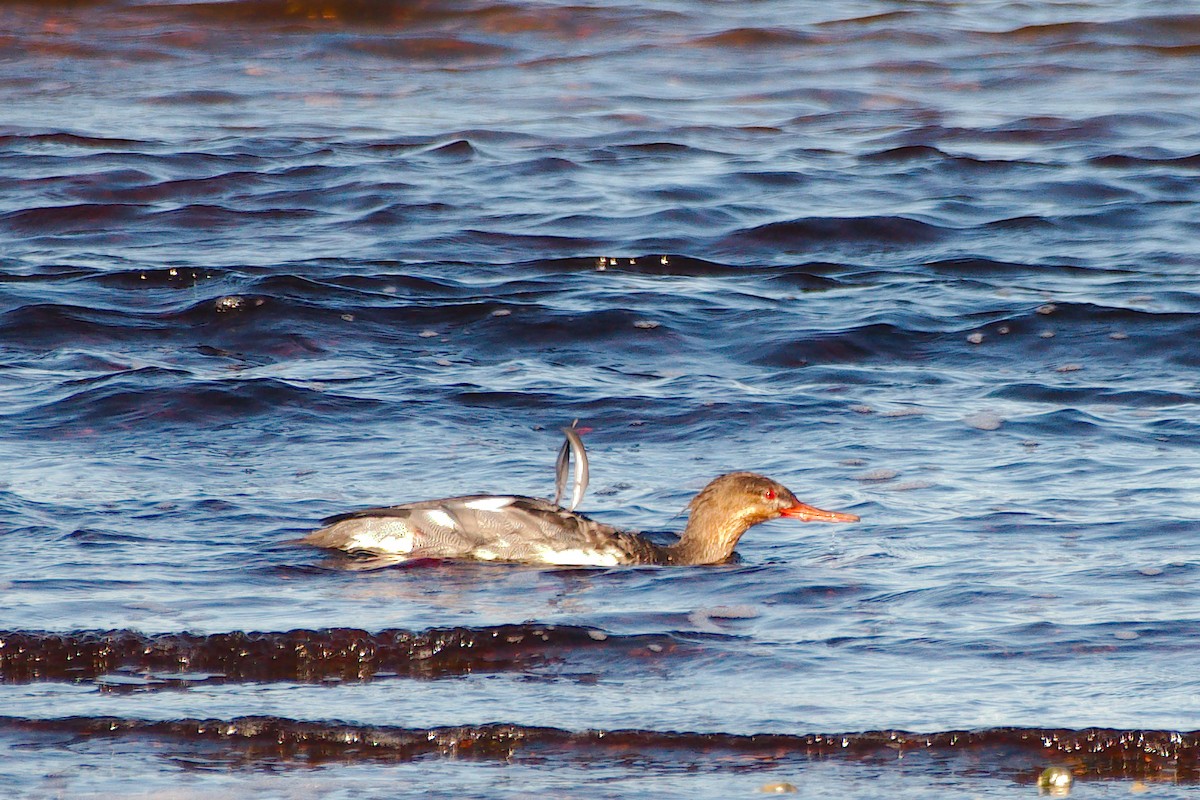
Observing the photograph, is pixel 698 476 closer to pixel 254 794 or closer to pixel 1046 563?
pixel 1046 563

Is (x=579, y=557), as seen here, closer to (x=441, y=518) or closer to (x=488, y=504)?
(x=488, y=504)

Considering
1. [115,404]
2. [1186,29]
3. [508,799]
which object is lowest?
[508,799]

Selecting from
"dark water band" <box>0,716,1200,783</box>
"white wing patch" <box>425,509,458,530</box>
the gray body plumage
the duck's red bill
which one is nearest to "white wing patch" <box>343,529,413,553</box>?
the gray body plumage

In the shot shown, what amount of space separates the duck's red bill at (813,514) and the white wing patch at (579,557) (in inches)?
31.0

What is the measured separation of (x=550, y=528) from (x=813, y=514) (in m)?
1.13

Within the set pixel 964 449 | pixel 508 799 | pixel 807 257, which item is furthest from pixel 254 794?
pixel 807 257

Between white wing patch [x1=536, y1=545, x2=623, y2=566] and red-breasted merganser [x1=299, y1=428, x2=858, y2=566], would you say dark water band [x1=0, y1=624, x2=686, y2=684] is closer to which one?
red-breasted merganser [x1=299, y1=428, x2=858, y2=566]

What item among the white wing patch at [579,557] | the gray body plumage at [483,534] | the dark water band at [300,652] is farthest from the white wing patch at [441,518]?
the dark water band at [300,652]

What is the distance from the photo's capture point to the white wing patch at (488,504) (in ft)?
23.5

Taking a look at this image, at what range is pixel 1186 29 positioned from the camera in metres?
19.6

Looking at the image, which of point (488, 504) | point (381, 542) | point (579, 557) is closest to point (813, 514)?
point (579, 557)

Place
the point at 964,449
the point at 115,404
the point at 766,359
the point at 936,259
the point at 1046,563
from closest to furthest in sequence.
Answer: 1. the point at 1046,563
2. the point at 964,449
3. the point at 115,404
4. the point at 766,359
5. the point at 936,259

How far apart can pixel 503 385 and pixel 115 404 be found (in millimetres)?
2060

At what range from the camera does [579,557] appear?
23.9 ft
